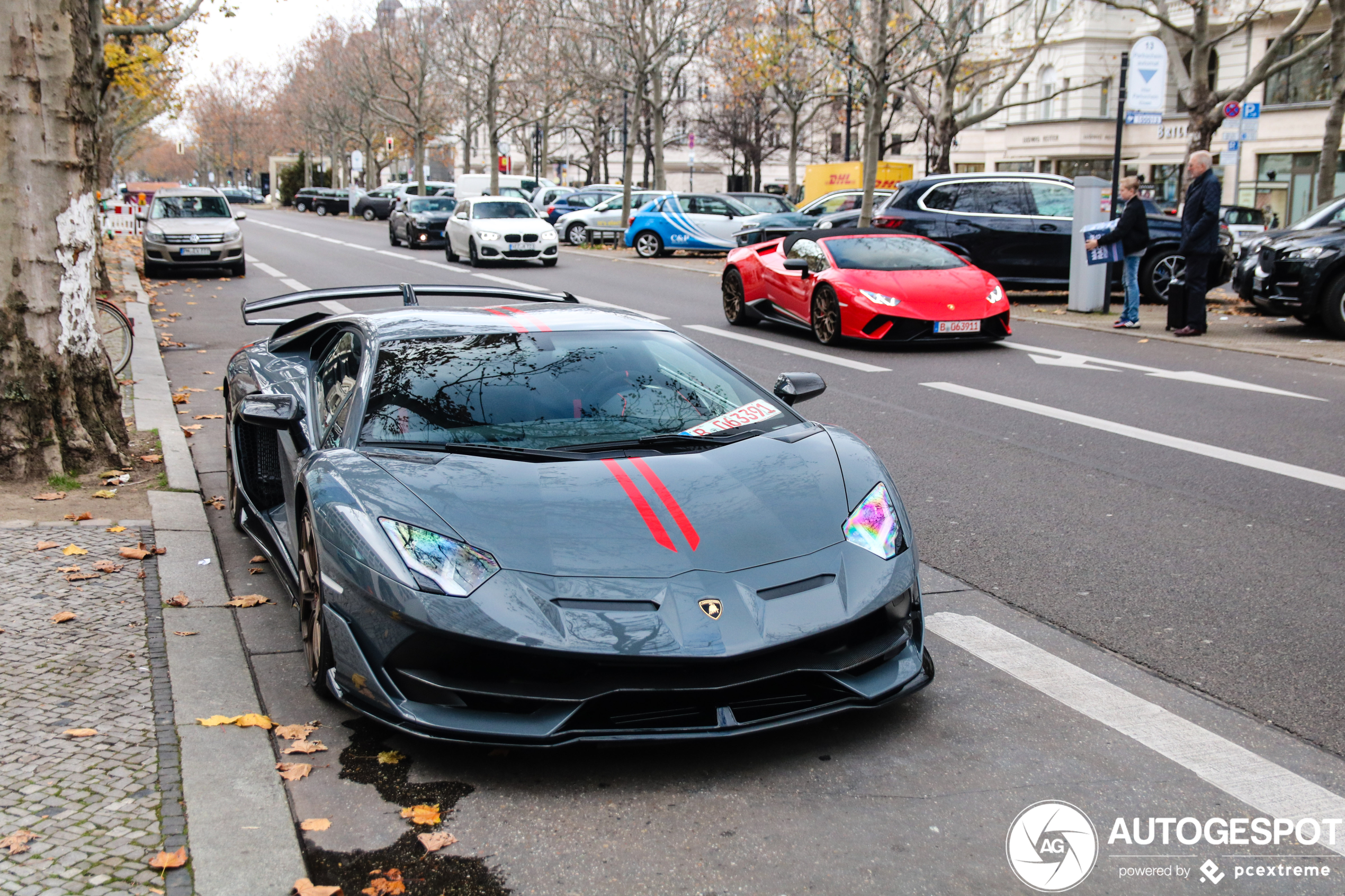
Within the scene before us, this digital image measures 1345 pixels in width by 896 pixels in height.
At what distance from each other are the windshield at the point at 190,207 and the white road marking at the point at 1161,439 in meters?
18.1

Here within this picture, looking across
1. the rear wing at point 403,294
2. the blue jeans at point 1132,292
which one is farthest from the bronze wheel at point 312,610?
the blue jeans at point 1132,292

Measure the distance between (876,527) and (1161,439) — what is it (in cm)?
530

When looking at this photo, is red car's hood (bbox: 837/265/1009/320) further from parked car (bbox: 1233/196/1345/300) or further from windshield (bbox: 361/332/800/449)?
windshield (bbox: 361/332/800/449)

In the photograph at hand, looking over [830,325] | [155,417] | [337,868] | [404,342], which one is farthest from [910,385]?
[337,868]

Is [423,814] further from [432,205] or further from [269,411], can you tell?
[432,205]

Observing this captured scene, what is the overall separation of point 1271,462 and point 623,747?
5.84 m

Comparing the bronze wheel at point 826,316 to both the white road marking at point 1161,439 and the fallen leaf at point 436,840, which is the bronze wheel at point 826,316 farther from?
the fallen leaf at point 436,840

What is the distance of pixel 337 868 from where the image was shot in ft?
10.3

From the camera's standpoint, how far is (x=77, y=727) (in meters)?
3.88

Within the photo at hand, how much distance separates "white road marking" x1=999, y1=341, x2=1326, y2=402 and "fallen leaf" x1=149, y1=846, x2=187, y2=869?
378 inches

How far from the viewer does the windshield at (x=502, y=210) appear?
1111 inches

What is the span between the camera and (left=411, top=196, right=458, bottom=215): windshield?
35062 millimetres

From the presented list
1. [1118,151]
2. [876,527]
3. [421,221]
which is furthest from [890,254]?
[421,221]

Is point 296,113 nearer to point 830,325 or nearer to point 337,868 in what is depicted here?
point 830,325
